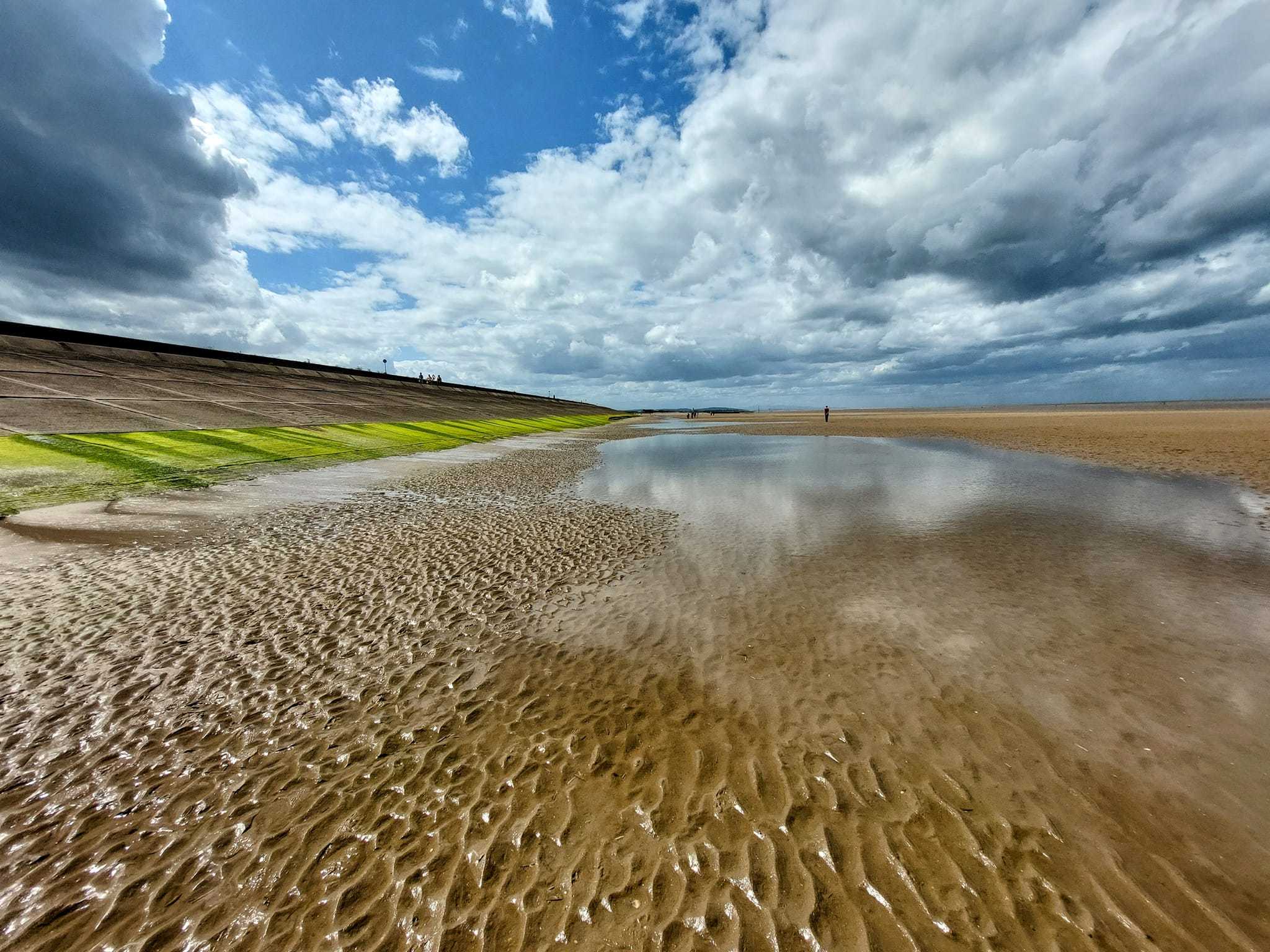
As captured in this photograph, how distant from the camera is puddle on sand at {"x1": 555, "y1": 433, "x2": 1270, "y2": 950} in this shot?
4.03 meters

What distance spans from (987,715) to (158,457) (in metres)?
36.1

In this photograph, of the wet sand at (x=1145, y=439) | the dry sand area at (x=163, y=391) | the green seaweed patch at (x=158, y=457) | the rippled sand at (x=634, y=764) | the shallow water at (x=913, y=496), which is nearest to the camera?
the rippled sand at (x=634, y=764)

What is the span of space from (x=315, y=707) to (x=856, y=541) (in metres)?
13.8

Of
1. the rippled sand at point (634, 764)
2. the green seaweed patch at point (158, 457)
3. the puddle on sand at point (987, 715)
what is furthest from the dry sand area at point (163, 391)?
the puddle on sand at point (987, 715)

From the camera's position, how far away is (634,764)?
5.71m

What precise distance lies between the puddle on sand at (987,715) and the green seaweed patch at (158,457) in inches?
918

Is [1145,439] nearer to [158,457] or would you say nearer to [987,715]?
[987,715]

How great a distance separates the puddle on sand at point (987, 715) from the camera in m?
4.03

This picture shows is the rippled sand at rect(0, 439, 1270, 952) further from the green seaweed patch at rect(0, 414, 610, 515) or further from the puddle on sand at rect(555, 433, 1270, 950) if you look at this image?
the green seaweed patch at rect(0, 414, 610, 515)

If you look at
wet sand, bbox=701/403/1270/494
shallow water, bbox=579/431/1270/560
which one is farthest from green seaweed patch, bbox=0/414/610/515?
wet sand, bbox=701/403/1270/494

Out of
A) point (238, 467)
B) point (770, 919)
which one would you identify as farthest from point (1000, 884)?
point (238, 467)

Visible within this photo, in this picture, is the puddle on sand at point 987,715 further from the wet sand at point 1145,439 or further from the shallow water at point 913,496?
the wet sand at point 1145,439

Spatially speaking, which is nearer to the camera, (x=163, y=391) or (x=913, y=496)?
(x=913, y=496)

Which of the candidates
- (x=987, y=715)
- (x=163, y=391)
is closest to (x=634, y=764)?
(x=987, y=715)
